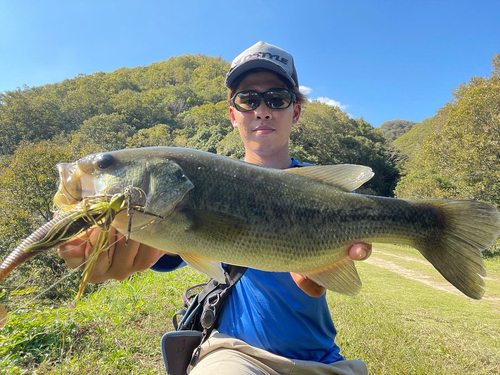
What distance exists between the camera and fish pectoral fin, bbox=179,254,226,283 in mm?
1934

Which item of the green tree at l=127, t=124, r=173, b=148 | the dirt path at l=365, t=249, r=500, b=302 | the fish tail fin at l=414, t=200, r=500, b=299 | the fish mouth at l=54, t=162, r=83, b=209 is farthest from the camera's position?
the green tree at l=127, t=124, r=173, b=148

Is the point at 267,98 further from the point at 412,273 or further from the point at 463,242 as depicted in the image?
the point at 412,273

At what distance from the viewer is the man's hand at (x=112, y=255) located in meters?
1.89

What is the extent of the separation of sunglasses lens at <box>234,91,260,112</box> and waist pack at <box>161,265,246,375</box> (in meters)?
1.81

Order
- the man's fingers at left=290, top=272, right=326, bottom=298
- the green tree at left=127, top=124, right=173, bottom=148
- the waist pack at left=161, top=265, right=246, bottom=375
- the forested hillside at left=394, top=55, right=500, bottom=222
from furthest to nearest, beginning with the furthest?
the green tree at left=127, top=124, right=173, bottom=148 → the forested hillside at left=394, top=55, right=500, bottom=222 → the waist pack at left=161, top=265, right=246, bottom=375 → the man's fingers at left=290, top=272, right=326, bottom=298

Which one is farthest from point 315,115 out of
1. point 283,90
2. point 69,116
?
point 69,116

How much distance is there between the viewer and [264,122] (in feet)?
10.8

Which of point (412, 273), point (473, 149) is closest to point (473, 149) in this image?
point (473, 149)

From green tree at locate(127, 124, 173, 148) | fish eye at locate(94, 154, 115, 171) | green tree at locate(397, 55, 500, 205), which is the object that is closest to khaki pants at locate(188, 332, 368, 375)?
fish eye at locate(94, 154, 115, 171)

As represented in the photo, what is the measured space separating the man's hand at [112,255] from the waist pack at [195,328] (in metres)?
0.59

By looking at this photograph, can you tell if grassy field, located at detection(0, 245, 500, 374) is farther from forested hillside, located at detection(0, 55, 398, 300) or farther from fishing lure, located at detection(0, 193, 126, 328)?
forested hillside, located at detection(0, 55, 398, 300)

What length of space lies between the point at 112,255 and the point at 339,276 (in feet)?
5.58

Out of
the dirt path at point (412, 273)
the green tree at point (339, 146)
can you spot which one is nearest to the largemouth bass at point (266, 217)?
→ the dirt path at point (412, 273)

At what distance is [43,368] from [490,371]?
5.25 metres
